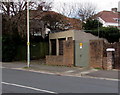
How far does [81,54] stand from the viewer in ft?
57.7

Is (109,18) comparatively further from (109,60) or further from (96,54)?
(109,60)

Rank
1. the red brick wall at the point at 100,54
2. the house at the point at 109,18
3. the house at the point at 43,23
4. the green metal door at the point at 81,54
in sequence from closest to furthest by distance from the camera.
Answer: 1. the red brick wall at the point at 100,54
2. the green metal door at the point at 81,54
3. the house at the point at 43,23
4. the house at the point at 109,18

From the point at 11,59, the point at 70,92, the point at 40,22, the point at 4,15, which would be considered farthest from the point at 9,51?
the point at 70,92

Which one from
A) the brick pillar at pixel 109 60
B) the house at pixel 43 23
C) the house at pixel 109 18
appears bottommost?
the brick pillar at pixel 109 60

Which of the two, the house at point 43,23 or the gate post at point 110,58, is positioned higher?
the house at point 43,23

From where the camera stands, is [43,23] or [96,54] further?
[43,23]

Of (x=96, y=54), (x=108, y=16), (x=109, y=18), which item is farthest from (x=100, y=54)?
(x=108, y=16)

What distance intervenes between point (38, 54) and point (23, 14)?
22.9 ft

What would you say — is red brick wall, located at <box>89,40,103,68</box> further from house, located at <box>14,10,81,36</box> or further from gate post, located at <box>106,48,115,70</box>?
house, located at <box>14,10,81,36</box>

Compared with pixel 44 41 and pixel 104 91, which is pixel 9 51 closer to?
pixel 44 41

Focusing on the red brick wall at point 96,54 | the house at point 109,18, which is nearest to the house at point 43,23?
the red brick wall at point 96,54

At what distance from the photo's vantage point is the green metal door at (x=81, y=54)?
56.7 feet

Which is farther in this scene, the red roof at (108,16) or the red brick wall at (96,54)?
the red roof at (108,16)

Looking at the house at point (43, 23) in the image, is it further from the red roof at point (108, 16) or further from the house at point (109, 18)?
the red roof at point (108, 16)
